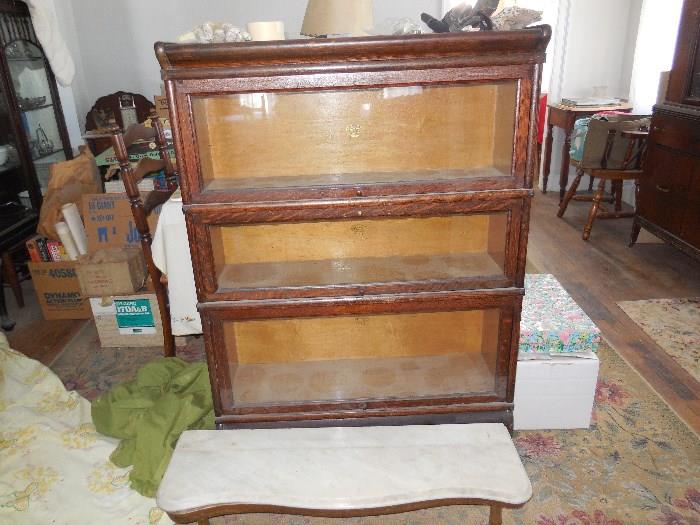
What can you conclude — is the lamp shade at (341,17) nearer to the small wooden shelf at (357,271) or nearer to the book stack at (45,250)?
the small wooden shelf at (357,271)

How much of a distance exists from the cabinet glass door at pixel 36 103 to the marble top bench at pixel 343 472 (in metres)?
2.74

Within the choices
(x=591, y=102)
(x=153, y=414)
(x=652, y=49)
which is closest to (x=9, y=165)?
(x=153, y=414)

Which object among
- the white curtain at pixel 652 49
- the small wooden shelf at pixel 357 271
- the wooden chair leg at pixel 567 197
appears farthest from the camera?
the wooden chair leg at pixel 567 197

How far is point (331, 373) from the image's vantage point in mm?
1951

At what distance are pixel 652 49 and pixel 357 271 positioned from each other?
12.7 feet

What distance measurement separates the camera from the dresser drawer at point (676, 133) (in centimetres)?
303

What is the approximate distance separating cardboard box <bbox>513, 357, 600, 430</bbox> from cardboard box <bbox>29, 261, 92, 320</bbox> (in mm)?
2273

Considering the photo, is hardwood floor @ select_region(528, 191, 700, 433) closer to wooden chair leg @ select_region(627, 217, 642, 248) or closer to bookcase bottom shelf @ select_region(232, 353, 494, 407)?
wooden chair leg @ select_region(627, 217, 642, 248)

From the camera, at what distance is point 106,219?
277 cm

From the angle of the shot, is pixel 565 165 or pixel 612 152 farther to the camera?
pixel 565 165

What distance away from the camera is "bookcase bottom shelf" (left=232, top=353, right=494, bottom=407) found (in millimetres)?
1846

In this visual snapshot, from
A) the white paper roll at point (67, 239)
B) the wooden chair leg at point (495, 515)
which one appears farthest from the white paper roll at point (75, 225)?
the wooden chair leg at point (495, 515)

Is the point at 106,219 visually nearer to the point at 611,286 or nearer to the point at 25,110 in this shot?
the point at 25,110

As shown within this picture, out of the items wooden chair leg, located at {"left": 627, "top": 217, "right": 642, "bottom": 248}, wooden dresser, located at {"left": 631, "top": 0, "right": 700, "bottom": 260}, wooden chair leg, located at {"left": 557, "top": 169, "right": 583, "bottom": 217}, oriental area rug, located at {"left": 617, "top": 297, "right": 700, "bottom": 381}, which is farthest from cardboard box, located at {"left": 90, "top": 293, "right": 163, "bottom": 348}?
wooden chair leg, located at {"left": 557, "top": 169, "right": 583, "bottom": 217}
